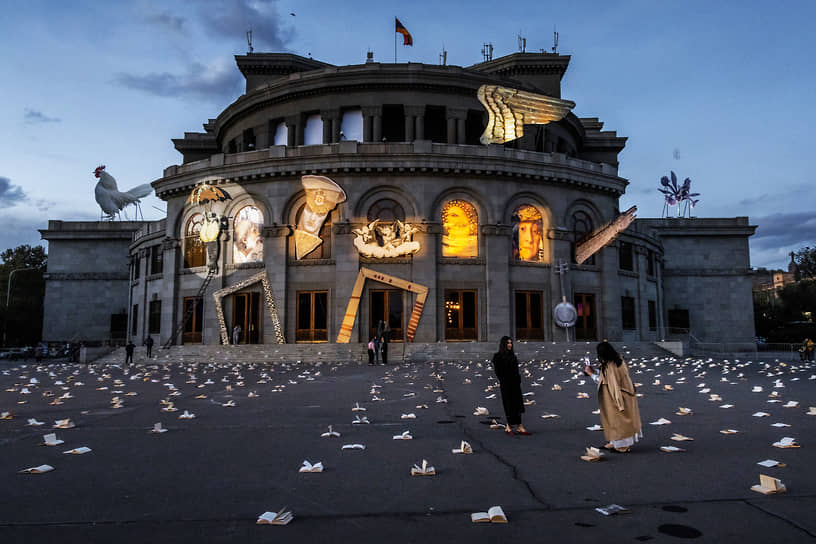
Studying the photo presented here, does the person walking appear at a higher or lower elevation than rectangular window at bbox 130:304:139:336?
lower

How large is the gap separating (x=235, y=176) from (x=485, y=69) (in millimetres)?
25510

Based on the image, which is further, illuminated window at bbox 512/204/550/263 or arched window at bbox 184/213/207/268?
arched window at bbox 184/213/207/268

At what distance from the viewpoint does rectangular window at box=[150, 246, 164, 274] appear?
147ft

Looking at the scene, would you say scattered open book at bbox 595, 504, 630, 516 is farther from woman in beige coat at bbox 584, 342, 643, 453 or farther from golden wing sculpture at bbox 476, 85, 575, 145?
golden wing sculpture at bbox 476, 85, 575, 145

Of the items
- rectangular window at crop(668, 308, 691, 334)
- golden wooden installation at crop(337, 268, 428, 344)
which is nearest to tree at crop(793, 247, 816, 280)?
rectangular window at crop(668, 308, 691, 334)

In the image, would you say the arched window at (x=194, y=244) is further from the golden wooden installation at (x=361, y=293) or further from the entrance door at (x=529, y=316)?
the entrance door at (x=529, y=316)

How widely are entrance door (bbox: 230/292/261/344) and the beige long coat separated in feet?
102

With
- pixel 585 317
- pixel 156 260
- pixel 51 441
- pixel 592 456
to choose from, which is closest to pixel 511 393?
pixel 592 456

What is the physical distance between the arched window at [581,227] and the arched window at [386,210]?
38.4 feet

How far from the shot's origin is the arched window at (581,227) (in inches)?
1560

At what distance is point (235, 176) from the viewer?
3803 cm

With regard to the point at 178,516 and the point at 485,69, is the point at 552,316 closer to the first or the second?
the point at 485,69

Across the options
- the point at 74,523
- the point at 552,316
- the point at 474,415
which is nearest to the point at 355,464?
the point at 74,523

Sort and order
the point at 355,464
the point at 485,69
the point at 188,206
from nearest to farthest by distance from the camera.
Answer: the point at 355,464 → the point at 188,206 → the point at 485,69
